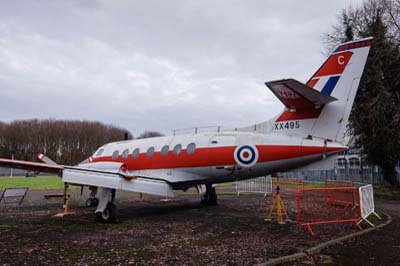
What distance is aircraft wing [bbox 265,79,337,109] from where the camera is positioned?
901 centimetres

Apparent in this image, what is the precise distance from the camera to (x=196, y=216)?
43.3ft

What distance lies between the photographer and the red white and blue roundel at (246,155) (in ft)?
36.7

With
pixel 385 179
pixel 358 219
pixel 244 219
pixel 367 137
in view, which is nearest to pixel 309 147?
pixel 358 219

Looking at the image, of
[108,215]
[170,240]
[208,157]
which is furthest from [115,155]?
[170,240]

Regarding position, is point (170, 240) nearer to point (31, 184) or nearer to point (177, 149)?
point (177, 149)

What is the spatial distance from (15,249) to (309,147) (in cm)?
900

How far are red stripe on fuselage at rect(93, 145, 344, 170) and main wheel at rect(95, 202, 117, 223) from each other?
8.51ft

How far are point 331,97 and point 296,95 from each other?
1.08 meters

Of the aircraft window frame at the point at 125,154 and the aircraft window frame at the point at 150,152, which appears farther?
the aircraft window frame at the point at 125,154

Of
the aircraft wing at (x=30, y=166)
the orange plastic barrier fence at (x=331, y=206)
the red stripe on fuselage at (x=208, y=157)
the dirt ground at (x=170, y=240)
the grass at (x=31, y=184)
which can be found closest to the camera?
the dirt ground at (x=170, y=240)

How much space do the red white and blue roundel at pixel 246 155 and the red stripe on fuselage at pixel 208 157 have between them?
0.15 meters

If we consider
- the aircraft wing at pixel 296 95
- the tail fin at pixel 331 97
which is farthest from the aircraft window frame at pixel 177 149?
the aircraft wing at pixel 296 95

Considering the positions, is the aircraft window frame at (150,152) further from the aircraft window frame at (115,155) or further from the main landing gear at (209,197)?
the main landing gear at (209,197)

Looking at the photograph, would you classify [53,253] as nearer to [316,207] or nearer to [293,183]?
[316,207]
